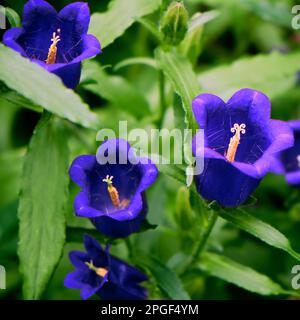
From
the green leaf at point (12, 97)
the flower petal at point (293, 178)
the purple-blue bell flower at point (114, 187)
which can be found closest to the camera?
the purple-blue bell flower at point (114, 187)

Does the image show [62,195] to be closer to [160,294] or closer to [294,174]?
[160,294]

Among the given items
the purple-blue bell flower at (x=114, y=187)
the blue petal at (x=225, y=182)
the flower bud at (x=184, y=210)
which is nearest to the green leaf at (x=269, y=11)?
the flower bud at (x=184, y=210)

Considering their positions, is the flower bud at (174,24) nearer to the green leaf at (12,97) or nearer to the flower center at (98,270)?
the green leaf at (12,97)

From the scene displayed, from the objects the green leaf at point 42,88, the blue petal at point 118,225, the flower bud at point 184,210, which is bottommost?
the blue petal at point 118,225

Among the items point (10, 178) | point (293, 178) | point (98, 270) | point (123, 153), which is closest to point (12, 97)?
point (123, 153)

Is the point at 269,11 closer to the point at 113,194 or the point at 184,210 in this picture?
the point at 184,210

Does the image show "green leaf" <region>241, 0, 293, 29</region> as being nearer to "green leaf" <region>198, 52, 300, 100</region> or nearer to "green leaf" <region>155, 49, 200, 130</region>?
"green leaf" <region>198, 52, 300, 100</region>

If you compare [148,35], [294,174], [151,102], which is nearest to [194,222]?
[294,174]
